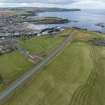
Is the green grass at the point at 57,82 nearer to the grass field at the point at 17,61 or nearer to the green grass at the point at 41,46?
the grass field at the point at 17,61

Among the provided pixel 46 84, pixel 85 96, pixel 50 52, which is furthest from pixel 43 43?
pixel 85 96

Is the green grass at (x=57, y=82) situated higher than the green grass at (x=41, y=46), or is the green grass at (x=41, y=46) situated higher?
the green grass at (x=57, y=82)

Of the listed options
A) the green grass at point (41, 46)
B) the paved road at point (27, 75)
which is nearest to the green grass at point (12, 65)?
the paved road at point (27, 75)

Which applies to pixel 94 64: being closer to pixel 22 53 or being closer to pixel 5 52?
pixel 22 53

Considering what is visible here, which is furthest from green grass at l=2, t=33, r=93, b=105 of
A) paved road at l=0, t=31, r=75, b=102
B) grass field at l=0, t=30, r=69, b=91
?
grass field at l=0, t=30, r=69, b=91

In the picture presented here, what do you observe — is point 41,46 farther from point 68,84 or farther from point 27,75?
point 68,84
